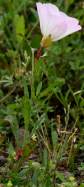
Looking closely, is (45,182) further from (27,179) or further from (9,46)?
(9,46)

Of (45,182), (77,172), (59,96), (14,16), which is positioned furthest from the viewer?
(14,16)

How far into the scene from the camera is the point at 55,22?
6.40 feet

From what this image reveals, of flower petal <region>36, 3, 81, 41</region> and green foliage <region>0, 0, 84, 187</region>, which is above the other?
flower petal <region>36, 3, 81, 41</region>

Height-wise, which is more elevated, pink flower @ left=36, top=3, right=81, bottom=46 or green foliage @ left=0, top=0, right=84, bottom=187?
pink flower @ left=36, top=3, right=81, bottom=46

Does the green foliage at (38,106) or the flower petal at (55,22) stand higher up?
the flower petal at (55,22)

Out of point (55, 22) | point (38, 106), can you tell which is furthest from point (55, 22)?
point (38, 106)

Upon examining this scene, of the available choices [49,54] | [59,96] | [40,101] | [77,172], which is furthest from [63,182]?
[49,54]

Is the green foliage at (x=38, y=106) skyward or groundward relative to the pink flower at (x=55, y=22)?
groundward

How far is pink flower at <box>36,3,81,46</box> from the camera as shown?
Answer: 1.94m

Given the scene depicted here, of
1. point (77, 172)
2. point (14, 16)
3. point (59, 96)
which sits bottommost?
point (77, 172)

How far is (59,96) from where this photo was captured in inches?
101

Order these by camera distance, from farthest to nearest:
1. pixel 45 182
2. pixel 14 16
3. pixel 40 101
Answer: pixel 14 16, pixel 40 101, pixel 45 182

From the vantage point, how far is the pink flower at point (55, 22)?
1.94 metres

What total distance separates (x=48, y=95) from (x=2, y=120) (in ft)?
0.71
